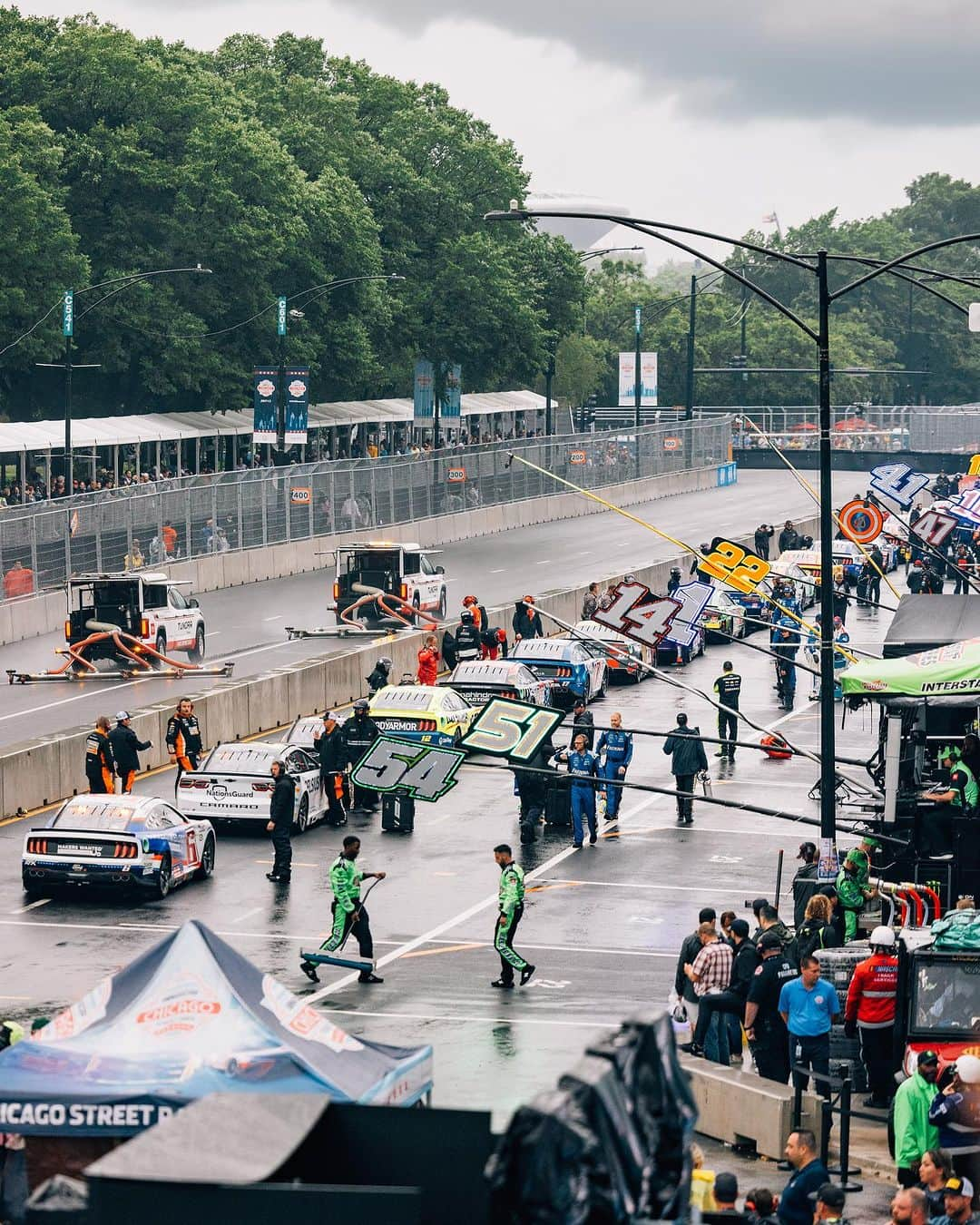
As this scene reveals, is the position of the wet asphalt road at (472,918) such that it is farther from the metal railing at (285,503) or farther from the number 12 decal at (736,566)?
the metal railing at (285,503)

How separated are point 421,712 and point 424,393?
50712 mm

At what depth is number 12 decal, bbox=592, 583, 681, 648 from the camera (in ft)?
82.2

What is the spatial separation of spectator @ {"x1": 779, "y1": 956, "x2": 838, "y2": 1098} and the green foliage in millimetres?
53518

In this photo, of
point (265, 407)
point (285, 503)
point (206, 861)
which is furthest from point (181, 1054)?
point (265, 407)

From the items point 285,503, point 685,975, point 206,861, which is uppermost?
point 285,503

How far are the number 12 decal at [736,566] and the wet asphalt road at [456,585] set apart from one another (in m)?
12.3

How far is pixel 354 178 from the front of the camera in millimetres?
95500

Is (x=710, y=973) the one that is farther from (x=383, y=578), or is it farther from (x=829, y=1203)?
(x=383, y=578)

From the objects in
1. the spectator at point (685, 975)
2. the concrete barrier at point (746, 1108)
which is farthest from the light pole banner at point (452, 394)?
the concrete barrier at point (746, 1108)

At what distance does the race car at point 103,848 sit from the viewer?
2612cm

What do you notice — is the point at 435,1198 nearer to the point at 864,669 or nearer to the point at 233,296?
the point at 864,669

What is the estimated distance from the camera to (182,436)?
246 ft

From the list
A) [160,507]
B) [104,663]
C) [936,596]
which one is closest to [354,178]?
[160,507]

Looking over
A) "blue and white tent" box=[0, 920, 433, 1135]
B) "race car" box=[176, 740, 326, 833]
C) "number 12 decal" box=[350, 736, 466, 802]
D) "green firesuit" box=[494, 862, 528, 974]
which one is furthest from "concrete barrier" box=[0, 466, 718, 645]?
"blue and white tent" box=[0, 920, 433, 1135]
